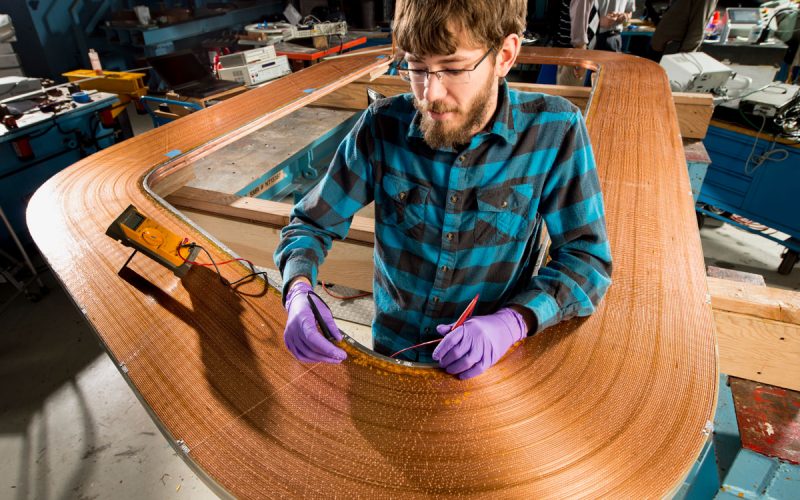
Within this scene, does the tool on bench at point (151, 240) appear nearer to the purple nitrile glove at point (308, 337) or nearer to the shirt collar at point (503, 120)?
the purple nitrile glove at point (308, 337)

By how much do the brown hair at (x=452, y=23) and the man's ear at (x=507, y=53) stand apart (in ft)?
0.06

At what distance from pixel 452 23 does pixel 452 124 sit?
217 millimetres

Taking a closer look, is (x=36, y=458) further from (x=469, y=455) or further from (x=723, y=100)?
(x=723, y=100)

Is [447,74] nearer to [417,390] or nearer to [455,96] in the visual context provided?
[455,96]

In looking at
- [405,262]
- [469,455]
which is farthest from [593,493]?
[405,262]

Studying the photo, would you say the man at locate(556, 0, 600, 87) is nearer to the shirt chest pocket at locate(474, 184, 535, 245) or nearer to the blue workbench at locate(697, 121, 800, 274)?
the blue workbench at locate(697, 121, 800, 274)

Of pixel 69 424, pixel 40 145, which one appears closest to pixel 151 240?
pixel 69 424

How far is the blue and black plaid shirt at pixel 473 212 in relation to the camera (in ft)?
3.58

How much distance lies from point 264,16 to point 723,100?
690 centimetres

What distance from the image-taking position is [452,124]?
1.06 metres

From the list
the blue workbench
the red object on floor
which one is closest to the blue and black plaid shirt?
the red object on floor

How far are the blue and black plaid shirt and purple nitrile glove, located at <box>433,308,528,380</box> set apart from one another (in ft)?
0.30

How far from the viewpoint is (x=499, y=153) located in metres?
1.11

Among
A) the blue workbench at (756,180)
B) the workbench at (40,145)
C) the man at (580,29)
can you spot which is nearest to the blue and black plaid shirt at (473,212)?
the workbench at (40,145)
